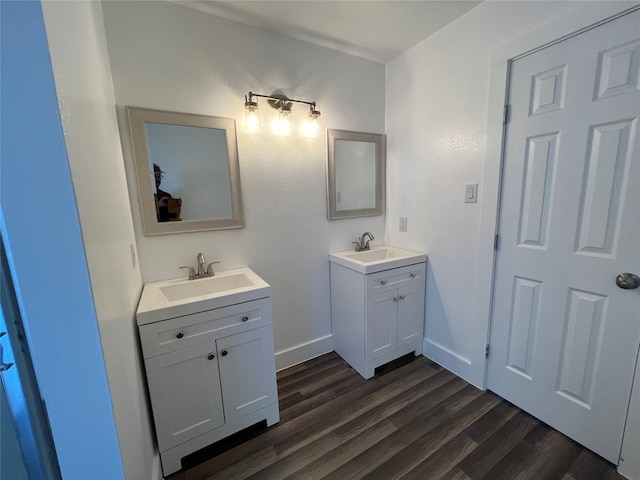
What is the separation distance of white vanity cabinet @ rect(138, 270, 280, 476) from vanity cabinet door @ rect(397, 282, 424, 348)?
1.05 m

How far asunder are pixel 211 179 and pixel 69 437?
1.39 m

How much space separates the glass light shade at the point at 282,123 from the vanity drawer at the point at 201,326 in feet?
3.91

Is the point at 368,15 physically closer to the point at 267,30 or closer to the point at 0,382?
the point at 267,30

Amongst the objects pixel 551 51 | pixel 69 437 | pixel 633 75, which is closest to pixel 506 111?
pixel 551 51

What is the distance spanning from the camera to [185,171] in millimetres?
1635

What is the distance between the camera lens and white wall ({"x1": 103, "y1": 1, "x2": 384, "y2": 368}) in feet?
4.85

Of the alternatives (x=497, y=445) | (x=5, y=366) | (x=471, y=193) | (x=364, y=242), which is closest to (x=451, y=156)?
(x=471, y=193)

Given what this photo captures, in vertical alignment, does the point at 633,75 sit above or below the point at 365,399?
above

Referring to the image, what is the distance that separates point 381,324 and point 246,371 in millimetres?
996

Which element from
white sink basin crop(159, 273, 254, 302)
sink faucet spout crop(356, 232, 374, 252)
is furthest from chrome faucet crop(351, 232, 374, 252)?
white sink basin crop(159, 273, 254, 302)

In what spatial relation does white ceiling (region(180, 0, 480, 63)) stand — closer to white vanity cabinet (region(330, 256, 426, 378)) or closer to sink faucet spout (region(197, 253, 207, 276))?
sink faucet spout (region(197, 253, 207, 276))

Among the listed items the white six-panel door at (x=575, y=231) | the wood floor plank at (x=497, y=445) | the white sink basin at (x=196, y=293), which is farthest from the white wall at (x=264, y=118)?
the wood floor plank at (x=497, y=445)

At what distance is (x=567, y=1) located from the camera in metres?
1.23

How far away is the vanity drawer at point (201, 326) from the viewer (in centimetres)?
121
